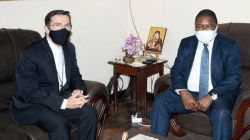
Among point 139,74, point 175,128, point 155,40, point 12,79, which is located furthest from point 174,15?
point 12,79

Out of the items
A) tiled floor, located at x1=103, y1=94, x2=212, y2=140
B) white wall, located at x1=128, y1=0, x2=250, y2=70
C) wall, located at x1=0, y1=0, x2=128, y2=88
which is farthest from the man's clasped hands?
wall, located at x1=0, y1=0, x2=128, y2=88

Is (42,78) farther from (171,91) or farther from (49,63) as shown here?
(171,91)

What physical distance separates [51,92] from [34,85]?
0.17m

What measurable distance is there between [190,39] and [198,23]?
219mm

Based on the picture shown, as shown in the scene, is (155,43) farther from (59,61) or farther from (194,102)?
(59,61)

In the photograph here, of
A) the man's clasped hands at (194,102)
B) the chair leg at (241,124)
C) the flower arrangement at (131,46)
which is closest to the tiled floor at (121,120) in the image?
the flower arrangement at (131,46)

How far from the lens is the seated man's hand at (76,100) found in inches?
101

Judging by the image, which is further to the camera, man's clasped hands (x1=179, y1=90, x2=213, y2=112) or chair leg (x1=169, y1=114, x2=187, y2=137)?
chair leg (x1=169, y1=114, x2=187, y2=137)

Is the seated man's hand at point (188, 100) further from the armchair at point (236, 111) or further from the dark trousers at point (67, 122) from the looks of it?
the dark trousers at point (67, 122)

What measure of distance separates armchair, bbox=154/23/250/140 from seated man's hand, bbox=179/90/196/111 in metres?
0.14

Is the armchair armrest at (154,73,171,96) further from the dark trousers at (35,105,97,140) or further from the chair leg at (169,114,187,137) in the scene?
the dark trousers at (35,105,97,140)

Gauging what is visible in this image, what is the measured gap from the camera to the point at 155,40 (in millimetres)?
4117

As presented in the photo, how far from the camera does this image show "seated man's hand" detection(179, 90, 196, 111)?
2.75 metres

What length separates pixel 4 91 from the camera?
2723 mm
